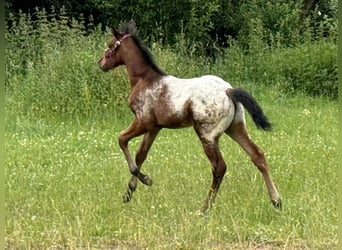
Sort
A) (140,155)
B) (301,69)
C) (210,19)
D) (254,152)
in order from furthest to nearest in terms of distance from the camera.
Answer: (210,19) < (301,69) < (140,155) < (254,152)

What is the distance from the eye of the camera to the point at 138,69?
656 centimetres

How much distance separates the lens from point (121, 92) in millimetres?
12070

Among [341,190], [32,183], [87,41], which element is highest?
[341,190]

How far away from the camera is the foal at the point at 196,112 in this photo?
19.3 ft

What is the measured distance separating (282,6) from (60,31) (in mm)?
6768

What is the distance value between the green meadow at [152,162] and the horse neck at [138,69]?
101 centimetres

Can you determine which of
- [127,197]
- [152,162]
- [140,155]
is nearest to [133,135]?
[140,155]

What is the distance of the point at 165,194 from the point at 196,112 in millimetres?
813

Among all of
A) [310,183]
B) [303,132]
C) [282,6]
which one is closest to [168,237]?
[310,183]

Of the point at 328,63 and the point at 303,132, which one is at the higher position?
the point at 303,132

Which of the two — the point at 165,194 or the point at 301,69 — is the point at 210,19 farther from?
the point at 165,194

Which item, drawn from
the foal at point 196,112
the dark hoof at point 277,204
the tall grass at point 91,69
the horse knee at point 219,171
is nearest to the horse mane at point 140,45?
the foal at point 196,112

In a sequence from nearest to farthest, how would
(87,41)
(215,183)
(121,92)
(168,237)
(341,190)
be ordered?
(341,190)
(168,237)
(215,183)
(121,92)
(87,41)

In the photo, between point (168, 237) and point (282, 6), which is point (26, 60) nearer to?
point (282, 6)
